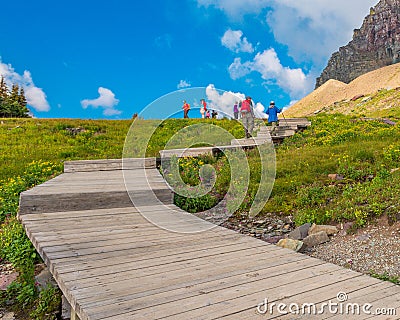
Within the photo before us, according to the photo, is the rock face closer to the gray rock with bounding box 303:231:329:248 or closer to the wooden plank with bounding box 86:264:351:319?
the gray rock with bounding box 303:231:329:248

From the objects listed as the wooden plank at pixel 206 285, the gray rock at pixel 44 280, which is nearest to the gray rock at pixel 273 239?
the wooden plank at pixel 206 285

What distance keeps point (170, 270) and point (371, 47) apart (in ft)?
447

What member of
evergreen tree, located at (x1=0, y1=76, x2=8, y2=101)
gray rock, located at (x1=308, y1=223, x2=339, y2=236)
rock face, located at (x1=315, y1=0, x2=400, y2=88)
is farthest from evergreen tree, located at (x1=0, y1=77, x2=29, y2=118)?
rock face, located at (x1=315, y1=0, x2=400, y2=88)

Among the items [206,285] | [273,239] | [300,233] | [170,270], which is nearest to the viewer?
[206,285]

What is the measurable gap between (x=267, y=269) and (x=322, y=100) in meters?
98.3

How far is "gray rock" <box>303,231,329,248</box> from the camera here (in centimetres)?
588

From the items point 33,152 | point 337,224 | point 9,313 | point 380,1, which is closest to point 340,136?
point 337,224

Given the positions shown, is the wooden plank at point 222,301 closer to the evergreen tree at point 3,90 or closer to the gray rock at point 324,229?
the gray rock at point 324,229

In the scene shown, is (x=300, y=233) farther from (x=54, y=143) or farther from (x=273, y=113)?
(x=54, y=143)

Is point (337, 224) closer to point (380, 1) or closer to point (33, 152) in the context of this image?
point (33, 152)

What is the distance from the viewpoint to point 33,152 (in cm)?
1379

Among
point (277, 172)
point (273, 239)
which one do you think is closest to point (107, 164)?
point (277, 172)

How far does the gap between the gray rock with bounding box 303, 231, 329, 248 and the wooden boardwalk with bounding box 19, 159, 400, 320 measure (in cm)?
152

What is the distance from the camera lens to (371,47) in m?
122
